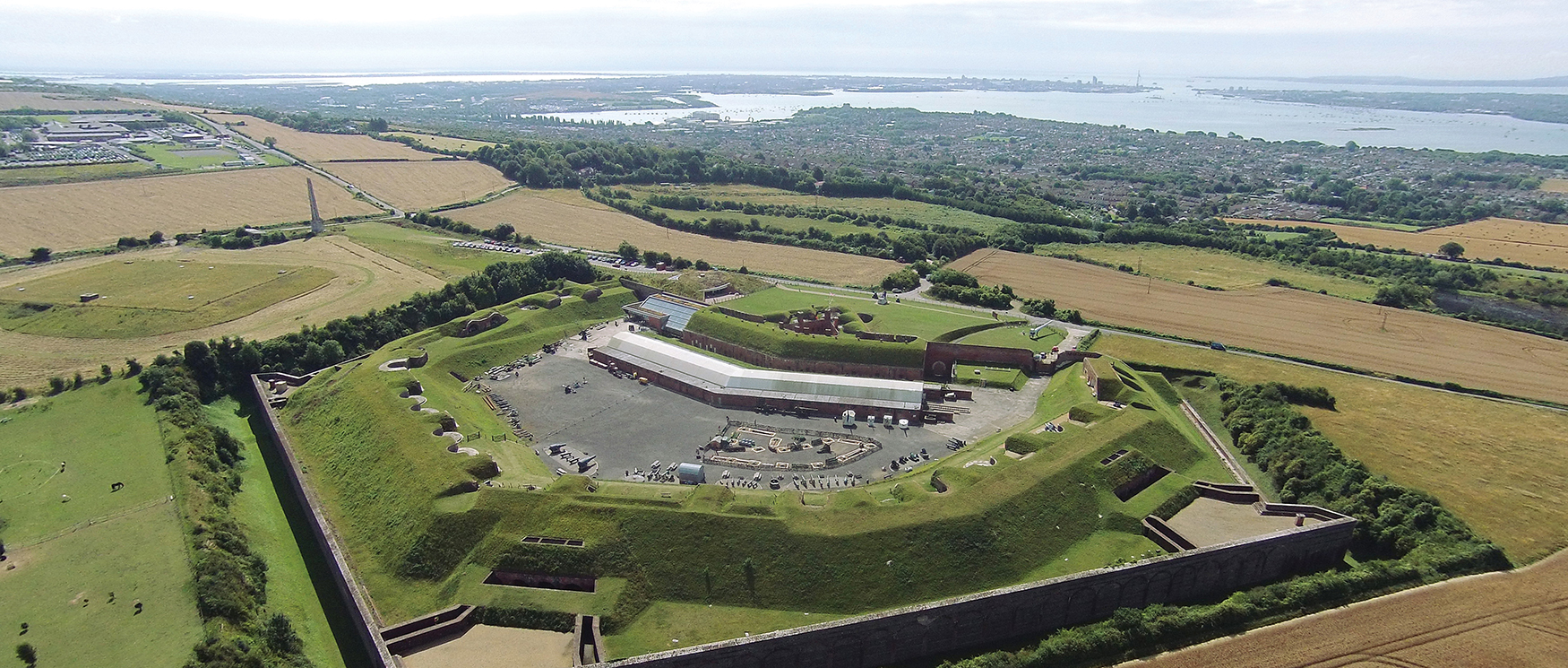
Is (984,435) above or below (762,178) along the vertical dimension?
below

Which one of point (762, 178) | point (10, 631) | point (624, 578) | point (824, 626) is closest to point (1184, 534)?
point (824, 626)

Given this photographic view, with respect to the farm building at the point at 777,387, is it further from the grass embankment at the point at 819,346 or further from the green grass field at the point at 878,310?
the green grass field at the point at 878,310

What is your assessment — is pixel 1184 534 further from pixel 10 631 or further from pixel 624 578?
pixel 10 631

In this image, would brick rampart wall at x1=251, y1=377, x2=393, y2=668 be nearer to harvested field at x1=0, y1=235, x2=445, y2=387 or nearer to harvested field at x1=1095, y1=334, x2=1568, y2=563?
harvested field at x1=0, y1=235, x2=445, y2=387

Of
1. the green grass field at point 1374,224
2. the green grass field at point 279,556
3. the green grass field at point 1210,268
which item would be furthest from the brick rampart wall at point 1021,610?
→ the green grass field at point 1374,224

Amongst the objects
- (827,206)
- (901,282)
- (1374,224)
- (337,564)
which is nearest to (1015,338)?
(901,282)

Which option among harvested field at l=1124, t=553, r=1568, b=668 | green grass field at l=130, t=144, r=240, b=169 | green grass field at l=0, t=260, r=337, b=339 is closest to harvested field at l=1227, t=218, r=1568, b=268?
harvested field at l=1124, t=553, r=1568, b=668
